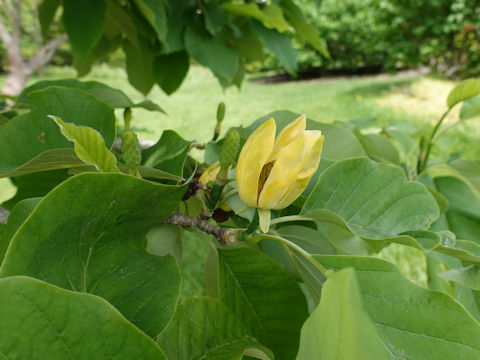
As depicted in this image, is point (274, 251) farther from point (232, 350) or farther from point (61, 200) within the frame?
point (61, 200)

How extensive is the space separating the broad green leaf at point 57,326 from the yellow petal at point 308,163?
0.19 m

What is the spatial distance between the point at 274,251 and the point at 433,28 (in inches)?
283

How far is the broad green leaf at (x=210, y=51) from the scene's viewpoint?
1.18 meters

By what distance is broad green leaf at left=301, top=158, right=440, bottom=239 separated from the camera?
0.48 m

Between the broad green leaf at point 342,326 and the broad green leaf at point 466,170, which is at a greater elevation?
the broad green leaf at point 342,326

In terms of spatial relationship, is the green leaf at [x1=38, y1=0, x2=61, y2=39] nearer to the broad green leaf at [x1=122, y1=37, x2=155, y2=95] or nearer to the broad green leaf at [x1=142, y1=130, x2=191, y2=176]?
the broad green leaf at [x1=122, y1=37, x2=155, y2=95]

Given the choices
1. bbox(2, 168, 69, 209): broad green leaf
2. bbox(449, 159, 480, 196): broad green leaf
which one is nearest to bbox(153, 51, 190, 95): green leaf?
bbox(2, 168, 69, 209): broad green leaf

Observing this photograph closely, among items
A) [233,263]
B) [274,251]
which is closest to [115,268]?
[233,263]

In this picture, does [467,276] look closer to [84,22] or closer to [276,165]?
[276,165]

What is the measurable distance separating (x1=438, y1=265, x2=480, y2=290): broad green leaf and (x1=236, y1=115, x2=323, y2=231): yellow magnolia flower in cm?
19

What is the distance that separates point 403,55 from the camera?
7.06 metres

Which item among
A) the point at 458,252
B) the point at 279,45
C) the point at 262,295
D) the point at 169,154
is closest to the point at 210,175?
the point at 169,154

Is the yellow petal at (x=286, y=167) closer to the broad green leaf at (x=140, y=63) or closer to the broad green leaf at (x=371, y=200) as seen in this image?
the broad green leaf at (x=371, y=200)

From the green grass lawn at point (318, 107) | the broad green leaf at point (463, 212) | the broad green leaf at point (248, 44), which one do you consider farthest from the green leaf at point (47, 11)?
the green grass lawn at point (318, 107)
